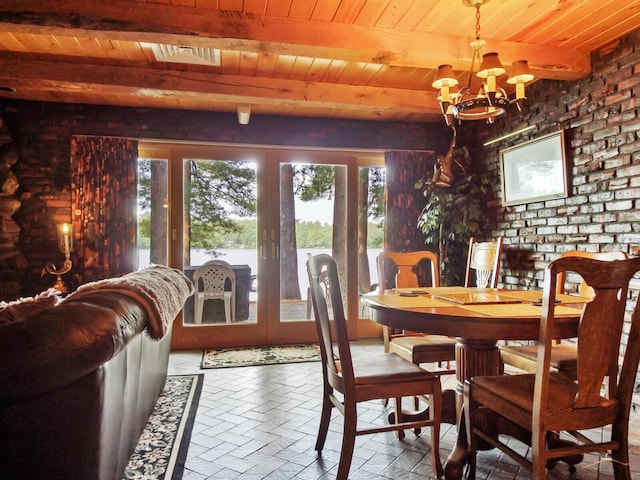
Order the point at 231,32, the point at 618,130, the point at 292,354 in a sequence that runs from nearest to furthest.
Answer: the point at 231,32
the point at 618,130
the point at 292,354

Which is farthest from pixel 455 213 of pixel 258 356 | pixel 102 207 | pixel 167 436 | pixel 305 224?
pixel 102 207

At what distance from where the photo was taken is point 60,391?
1.14 metres

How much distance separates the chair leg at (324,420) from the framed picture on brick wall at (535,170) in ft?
8.19

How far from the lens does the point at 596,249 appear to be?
3.03 meters

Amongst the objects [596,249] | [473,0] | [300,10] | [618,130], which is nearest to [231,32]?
[300,10]

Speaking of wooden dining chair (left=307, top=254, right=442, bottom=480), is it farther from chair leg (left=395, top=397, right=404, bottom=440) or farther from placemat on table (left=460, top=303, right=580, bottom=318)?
placemat on table (left=460, top=303, right=580, bottom=318)

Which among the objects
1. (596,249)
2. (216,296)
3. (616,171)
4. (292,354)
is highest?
(616,171)

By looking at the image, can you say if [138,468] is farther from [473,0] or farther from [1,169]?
[1,169]

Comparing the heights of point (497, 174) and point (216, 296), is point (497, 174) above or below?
above

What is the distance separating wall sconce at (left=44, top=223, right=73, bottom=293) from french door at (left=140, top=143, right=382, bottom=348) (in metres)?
0.89

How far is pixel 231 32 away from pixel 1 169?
2.69 meters

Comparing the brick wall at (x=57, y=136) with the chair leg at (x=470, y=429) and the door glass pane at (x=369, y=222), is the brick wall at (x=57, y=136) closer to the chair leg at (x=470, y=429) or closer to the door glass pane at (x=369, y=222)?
the door glass pane at (x=369, y=222)

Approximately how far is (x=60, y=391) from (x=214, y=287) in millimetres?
3324

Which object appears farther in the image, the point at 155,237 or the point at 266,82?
the point at 155,237
